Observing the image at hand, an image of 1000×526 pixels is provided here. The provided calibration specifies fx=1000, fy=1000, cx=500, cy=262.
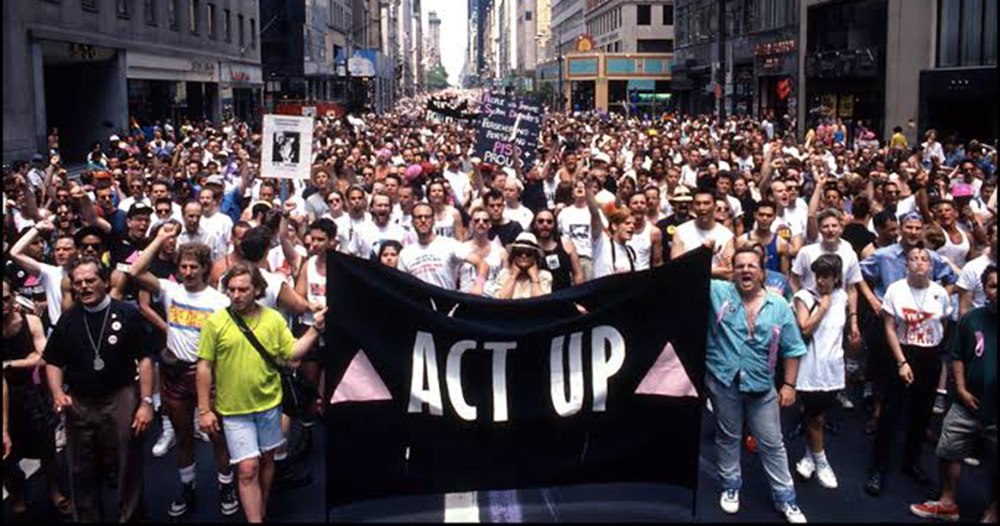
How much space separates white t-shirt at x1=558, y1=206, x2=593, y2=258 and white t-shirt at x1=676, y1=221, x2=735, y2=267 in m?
0.91

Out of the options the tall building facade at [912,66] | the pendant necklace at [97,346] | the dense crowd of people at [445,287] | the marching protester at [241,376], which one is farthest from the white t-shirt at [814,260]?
the tall building facade at [912,66]

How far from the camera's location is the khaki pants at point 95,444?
5836mm

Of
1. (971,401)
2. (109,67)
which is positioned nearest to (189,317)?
(971,401)

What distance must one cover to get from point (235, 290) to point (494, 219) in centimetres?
374

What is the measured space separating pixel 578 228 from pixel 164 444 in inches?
162

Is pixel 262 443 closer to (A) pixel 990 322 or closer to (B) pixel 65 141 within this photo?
(A) pixel 990 322

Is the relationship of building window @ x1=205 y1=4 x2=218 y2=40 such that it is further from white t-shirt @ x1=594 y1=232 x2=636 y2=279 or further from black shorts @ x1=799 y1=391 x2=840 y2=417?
black shorts @ x1=799 y1=391 x2=840 y2=417

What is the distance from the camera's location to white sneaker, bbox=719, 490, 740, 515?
629 centimetres

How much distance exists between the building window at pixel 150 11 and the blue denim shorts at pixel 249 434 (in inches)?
1324

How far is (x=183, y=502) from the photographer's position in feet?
21.0

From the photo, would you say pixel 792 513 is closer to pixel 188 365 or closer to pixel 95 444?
pixel 188 365

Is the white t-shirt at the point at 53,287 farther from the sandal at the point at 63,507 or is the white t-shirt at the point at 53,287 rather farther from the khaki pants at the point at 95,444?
the khaki pants at the point at 95,444

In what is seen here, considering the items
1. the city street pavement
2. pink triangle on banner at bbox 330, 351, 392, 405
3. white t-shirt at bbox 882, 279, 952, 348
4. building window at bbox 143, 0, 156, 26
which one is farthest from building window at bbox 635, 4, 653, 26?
pink triangle on banner at bbox 330, 351, 392, 405

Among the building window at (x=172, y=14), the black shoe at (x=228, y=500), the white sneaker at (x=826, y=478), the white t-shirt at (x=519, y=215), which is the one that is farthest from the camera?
the building window at (x=172, y=14)
